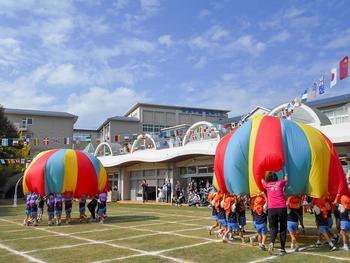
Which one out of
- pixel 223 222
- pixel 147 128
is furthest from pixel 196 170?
pixel 147 128

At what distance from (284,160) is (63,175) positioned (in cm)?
893

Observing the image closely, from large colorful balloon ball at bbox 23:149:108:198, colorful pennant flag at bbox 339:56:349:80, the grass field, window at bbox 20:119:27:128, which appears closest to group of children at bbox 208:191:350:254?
the grass field

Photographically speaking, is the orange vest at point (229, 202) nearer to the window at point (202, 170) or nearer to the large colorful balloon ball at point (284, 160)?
the large colorful balloon ball at point (284, 160)

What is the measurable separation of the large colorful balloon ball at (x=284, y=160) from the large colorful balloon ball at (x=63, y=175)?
721 cm

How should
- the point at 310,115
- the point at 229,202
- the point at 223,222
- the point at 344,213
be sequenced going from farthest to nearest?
the point at 310,115
the point at 223,222
the point at 229,202
the point at 344,213

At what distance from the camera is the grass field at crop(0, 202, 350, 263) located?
765cm

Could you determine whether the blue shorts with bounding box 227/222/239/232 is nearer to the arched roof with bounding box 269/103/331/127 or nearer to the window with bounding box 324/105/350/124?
the arched roof with bounding box 269/103/331/127

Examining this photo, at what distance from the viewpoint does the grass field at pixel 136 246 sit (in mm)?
7650

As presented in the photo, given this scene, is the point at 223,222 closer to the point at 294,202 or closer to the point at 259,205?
the point at 259,205

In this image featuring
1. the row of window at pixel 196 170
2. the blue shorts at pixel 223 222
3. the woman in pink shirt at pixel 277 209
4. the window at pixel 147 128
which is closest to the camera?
the woman in pink shirt at pixel 277 209

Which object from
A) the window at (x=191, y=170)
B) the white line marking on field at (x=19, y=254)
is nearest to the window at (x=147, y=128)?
the window at (x=191, y=170)

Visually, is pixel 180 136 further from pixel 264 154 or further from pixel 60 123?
pixel 60 123

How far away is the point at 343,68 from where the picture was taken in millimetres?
13359

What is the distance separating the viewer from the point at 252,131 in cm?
938
